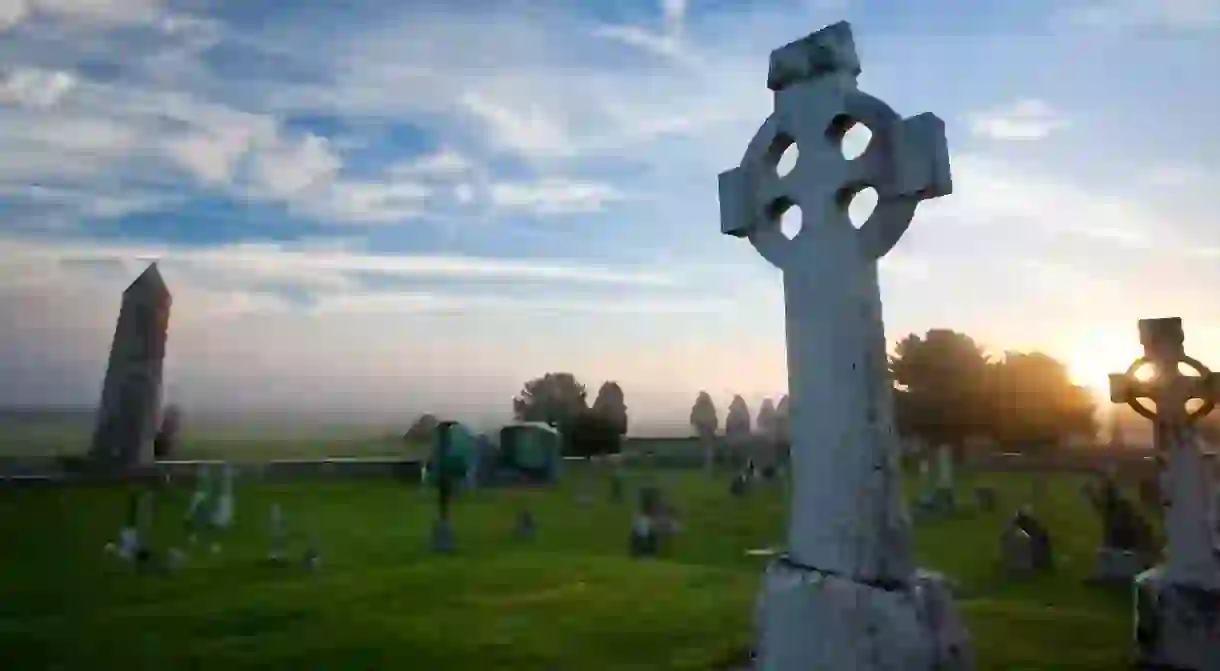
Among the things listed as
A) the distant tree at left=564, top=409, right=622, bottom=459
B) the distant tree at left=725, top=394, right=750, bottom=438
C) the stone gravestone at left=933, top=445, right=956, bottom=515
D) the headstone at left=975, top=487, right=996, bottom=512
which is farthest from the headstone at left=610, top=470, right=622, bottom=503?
the distant tree at left=725, top=394, right=750, bottom=438

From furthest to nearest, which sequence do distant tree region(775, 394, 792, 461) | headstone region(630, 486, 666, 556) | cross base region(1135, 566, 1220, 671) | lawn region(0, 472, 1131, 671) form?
1. distant tree region(775, 394, 792, 461)
2. headstone region(630, 486, 666, 556)
3. lawn region(0, 472, 1131, 671)
4. cross base region(1135, 566, 1220, 671)

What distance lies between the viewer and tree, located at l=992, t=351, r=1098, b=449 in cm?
4228

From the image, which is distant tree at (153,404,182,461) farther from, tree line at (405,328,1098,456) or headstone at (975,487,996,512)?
headstone at (975,487,996,512)

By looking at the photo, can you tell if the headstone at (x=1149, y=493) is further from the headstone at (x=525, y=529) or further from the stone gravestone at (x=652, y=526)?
the headstone at (x=525, y=529)

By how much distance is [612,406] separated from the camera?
47.0 m

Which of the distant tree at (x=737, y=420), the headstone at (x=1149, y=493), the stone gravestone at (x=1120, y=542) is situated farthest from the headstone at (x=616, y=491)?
the distant tree at (x=737, y=420)

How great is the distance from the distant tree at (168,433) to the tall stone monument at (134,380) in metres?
6.11

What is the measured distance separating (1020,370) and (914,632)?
43882mm

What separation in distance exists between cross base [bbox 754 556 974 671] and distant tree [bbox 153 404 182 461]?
3347 cm

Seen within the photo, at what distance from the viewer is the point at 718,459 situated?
4078cm

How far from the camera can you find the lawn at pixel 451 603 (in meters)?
6.79

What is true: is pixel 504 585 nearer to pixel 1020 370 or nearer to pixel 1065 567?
pixel 1065 567

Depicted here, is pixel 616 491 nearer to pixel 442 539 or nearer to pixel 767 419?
pixel 442 539

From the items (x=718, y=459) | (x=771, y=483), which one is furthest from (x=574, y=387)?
(x=771, y=483)
